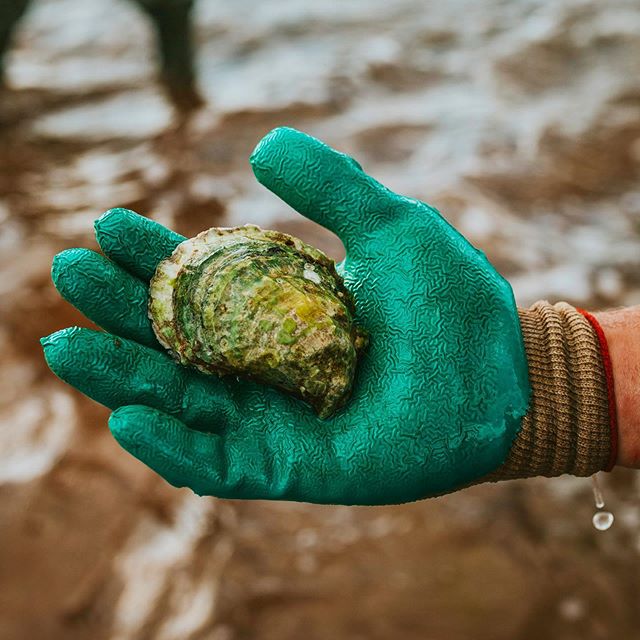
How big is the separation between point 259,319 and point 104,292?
15.0 inches

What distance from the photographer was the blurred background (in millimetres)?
2867

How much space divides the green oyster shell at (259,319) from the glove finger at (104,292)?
→ 0.04 meters

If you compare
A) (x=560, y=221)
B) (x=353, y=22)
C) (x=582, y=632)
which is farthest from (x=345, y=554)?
(x=353, y=22)

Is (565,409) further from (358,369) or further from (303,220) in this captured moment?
(303,220)

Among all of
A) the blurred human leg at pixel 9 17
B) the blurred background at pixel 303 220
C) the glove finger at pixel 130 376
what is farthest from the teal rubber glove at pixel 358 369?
the blurred human leg at pixel 9 17

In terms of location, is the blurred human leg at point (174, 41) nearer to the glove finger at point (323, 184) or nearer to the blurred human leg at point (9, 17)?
the blurred human leg at point (9, 17)

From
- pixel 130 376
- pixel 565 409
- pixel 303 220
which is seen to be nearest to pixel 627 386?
pixel 565 409

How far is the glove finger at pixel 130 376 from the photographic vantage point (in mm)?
1886

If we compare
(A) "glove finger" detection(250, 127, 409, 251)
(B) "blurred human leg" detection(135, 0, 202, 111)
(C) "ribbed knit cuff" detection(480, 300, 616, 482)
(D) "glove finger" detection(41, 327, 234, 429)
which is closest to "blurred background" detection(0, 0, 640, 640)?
(B) "blurred human leg" detection(135, 0, 202, 111)

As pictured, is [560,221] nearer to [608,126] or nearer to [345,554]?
[608,126]

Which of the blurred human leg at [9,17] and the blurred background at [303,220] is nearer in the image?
the blurred background at [303,220]

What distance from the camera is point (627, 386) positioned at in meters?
2.11

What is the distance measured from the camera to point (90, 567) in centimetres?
299

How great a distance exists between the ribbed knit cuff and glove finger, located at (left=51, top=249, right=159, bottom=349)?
99cm
